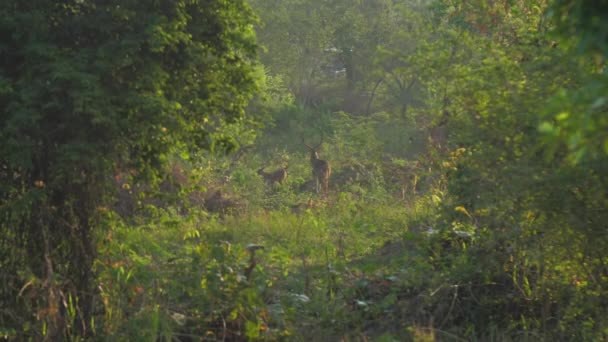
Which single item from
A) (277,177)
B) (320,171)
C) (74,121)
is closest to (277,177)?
(277,177)

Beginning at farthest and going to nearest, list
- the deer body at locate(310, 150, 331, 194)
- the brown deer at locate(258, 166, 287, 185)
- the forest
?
the brown deer at locate(258, 166, 287, 185) < the deer body at locate(310, 150, 331, 194) < the forest

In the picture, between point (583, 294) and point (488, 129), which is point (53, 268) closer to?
point (488, 129)

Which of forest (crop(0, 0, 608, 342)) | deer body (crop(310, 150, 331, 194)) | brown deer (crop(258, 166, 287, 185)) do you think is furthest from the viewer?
brown deer (crop(258, 166, 287, 185))

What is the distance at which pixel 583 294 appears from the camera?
5.73 metres

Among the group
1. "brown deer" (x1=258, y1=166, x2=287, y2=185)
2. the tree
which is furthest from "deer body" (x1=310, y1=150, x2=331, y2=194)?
the tree

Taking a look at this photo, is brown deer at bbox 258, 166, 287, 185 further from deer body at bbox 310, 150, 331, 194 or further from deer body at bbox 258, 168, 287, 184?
deer body at bbox 310, 150, 331, 194

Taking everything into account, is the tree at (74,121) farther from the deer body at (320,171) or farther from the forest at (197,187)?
the deer body at (320,171)

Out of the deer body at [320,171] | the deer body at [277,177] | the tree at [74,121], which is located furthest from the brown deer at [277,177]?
the tree at [74,121]

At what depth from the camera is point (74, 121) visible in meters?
5.80

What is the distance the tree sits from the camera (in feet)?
18.4

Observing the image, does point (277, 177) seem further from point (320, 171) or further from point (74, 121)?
point (74, 121)

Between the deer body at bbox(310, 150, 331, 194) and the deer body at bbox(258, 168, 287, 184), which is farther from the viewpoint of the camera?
the deer body at bbox(258, 168, 287, 184)

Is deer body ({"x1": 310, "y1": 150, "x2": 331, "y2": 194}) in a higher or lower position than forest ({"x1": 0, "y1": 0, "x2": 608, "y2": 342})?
lower

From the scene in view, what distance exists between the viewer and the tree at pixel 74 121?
561 centimetres
